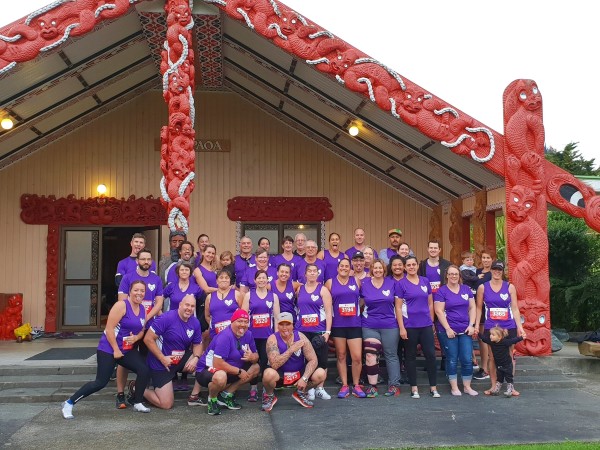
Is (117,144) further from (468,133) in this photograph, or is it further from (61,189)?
(468,133)

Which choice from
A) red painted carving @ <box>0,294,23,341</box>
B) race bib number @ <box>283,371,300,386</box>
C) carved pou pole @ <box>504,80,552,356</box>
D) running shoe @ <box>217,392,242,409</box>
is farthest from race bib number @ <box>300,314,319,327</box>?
red painted carving @ <box>0,294,23,341</box>

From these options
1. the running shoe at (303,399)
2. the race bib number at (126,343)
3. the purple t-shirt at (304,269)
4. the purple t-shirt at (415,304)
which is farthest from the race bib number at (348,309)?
the race bib number at (126,343)

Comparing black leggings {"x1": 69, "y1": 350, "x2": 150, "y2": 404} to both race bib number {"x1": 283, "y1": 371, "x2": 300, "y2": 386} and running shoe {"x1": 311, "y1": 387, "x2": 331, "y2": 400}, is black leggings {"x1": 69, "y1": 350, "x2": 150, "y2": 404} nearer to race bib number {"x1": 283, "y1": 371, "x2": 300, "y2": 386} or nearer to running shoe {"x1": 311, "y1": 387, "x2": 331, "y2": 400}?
race bib number {"x1": 283, "y1": 371, "x2": 300, "y2": 386}

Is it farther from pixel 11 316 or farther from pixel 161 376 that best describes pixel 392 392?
pixel 11 316

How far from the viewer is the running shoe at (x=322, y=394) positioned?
661cm

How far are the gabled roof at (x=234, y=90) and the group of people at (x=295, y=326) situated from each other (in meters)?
2.49

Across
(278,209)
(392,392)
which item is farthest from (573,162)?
(392,392)

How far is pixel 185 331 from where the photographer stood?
247 inches

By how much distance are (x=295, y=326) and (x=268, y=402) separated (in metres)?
0.92

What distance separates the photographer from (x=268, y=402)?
6188 millimetres

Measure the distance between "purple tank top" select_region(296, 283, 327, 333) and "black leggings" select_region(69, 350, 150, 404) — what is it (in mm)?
1621

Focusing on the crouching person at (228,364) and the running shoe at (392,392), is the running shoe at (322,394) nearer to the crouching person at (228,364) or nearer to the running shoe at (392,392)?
the running shoe at (392,392)

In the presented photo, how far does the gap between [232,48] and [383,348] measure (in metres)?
5.26

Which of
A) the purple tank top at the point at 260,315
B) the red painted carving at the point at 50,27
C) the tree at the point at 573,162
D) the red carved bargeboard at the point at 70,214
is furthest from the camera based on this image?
the tree at the point at 573,162
